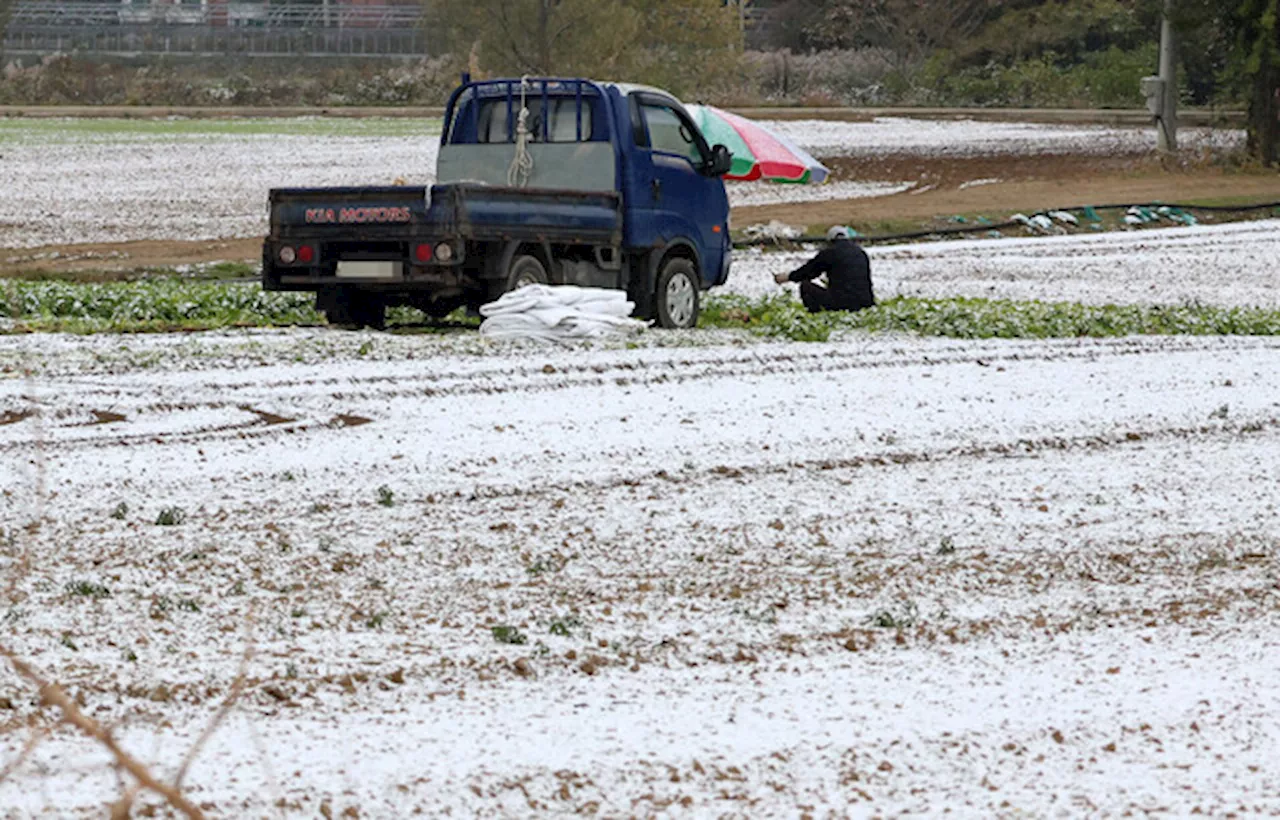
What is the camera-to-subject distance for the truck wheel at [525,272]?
16.4 meters

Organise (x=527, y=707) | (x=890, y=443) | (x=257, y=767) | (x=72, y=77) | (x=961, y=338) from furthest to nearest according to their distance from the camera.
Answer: (x=72, y=77), (x=961, y=338), (x=890, y=443), (x=527, y=707), (x=257, y=767)

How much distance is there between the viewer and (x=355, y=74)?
72.4m

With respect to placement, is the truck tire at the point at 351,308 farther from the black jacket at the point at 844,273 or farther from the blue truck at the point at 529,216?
the black jacket at the point at 844,273

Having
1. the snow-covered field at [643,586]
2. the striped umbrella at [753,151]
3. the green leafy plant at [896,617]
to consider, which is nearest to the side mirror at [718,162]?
the striped umbrella at [753,151]

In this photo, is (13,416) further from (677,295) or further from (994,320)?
(994,320)

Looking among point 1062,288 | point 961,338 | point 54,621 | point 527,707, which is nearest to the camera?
point 527,707

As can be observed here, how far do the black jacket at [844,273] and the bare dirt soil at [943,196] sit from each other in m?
9.58

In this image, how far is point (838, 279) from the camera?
18188 millimetres

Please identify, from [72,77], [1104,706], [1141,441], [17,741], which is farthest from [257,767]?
[72,77]

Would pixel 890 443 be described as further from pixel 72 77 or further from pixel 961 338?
pixel 72 77

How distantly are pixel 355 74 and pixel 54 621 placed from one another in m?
66.4

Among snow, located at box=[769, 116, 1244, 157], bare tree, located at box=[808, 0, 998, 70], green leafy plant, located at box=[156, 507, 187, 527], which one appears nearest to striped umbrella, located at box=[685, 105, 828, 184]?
green leafy plant, located at box=[156, 507, 187, 527]

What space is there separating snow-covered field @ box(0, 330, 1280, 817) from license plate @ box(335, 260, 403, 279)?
156cm

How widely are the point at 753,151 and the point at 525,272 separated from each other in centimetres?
666
